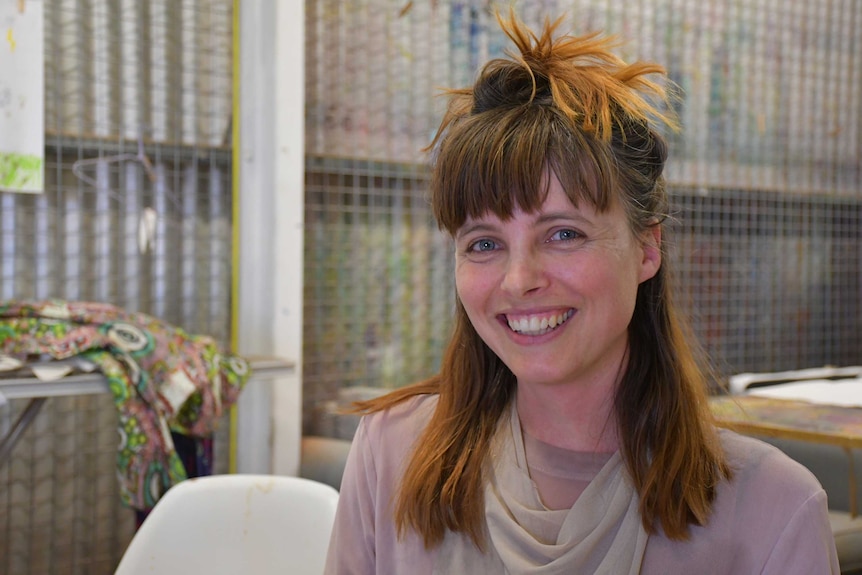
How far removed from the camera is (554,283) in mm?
962

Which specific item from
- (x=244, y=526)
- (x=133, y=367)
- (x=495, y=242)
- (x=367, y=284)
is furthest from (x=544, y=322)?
(x=367, y=284)

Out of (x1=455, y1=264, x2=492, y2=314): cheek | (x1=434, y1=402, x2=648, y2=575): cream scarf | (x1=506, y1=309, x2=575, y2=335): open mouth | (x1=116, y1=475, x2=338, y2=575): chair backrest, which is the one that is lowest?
(x1=116, y1=475, x2=338, y2=575): chair backrest

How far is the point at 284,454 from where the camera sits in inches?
90.4

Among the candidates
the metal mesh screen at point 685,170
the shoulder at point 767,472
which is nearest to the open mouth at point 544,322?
the shoulder at point 767,472

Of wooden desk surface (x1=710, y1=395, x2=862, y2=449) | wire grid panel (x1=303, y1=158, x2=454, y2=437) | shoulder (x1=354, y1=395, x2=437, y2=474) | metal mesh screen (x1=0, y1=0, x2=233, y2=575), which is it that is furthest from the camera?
wire grid panel (x1=303, y1=158, x2=454, y2=437)

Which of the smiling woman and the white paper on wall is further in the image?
the white paper on wall

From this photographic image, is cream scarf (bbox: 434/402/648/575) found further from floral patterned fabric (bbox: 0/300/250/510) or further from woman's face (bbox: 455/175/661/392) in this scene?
floral patterned fabric (bbox: 0/300/250/510)

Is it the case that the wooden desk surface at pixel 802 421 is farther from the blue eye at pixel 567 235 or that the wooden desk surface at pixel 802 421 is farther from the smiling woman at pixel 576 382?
the blue eye at pixel 567 235

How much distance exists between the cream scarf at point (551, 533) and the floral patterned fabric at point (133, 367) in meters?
0.95

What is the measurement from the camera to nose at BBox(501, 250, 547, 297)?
0.95m

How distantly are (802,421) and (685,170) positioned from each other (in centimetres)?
138

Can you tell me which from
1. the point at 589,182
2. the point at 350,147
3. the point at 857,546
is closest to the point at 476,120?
the point at 589,182

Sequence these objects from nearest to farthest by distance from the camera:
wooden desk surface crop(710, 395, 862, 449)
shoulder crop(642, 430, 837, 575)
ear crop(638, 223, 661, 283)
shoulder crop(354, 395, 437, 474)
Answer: shoulder crop(642, 430, 837, 575) → ear crop(638, 223, 661, 283) → shoulder crop(354, 395, 437, 474) → wooden desk surface crop(710, 395, 862, 449)

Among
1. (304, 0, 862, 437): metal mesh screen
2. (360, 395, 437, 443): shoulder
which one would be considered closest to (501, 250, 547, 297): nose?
(360, 395, 437, 443): shoulder
